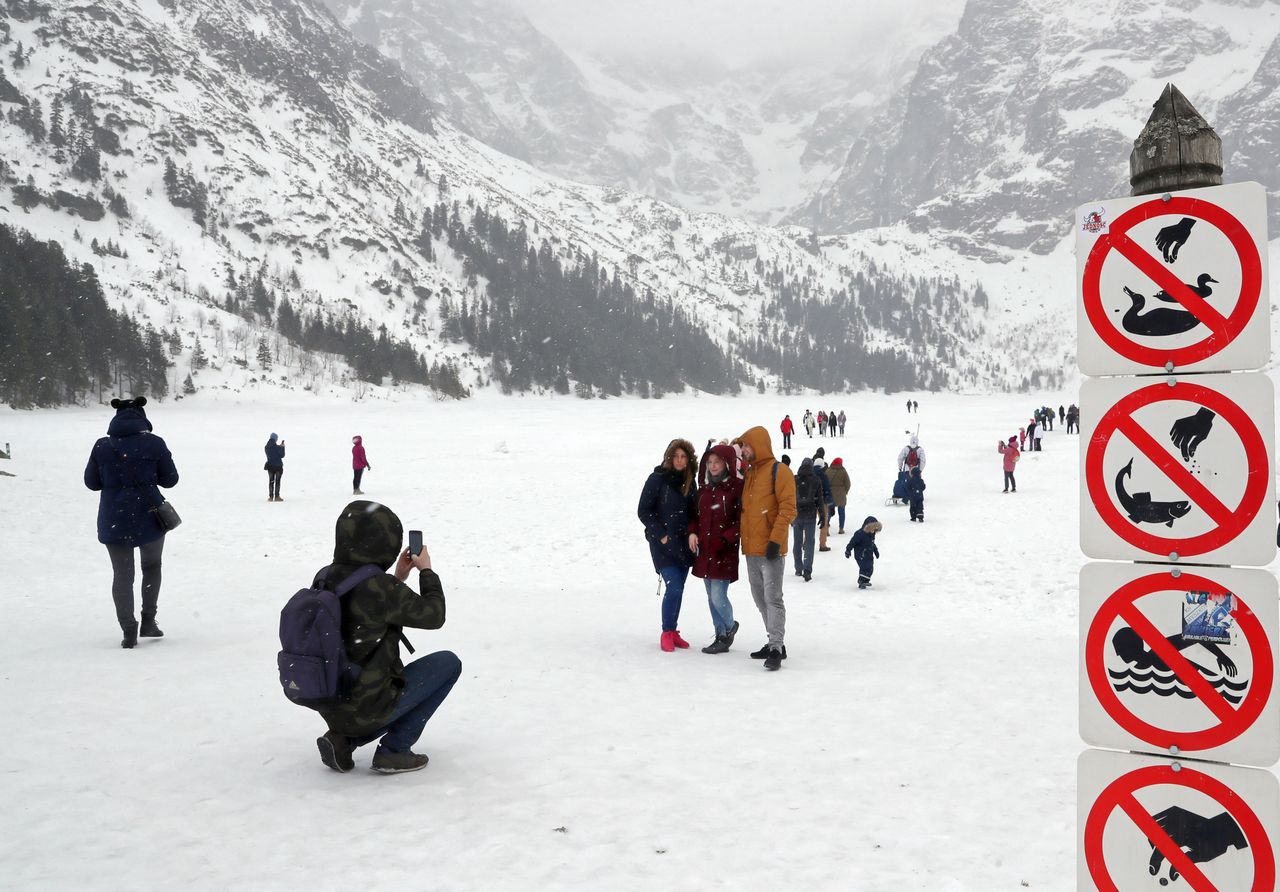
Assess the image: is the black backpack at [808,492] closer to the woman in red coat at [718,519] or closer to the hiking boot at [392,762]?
the woman in red coat at [718,519]

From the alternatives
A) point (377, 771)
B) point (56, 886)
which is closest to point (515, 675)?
point (377, 771)

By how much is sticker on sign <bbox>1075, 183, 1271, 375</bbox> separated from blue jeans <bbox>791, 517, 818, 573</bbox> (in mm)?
10490

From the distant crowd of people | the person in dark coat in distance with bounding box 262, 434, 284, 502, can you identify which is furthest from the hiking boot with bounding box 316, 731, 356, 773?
the person in dark coat in distance with bounding box 262, 434, 284, 502

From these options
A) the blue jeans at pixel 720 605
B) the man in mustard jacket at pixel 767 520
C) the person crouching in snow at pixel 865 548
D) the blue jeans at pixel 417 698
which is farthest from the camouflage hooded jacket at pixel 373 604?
the person crouching in snow at pixel 865 548

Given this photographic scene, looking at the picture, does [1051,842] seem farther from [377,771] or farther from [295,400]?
[295,400]

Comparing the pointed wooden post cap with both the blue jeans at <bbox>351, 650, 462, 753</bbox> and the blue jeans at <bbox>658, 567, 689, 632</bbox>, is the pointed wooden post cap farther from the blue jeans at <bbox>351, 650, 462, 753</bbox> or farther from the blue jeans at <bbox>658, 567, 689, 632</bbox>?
the blue jeans at <bbox>658, 567, 689, 632</bbox>

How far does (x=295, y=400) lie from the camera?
76562 millimetres

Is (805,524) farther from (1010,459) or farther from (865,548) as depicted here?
(1010,459)

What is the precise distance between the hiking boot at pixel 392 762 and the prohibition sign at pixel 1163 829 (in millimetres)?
3501

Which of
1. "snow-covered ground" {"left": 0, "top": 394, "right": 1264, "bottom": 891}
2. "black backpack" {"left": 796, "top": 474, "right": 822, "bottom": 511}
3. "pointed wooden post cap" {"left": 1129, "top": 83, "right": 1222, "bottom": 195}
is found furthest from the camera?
"black backpack" {"left": 796, "top": 474, "right": 822, "bottom": 511}

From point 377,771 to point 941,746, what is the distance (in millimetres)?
3378

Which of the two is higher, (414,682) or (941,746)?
(414,682)

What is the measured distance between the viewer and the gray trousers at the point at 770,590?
7.16 meters

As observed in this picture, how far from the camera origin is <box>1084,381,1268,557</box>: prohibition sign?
6.45 feet
